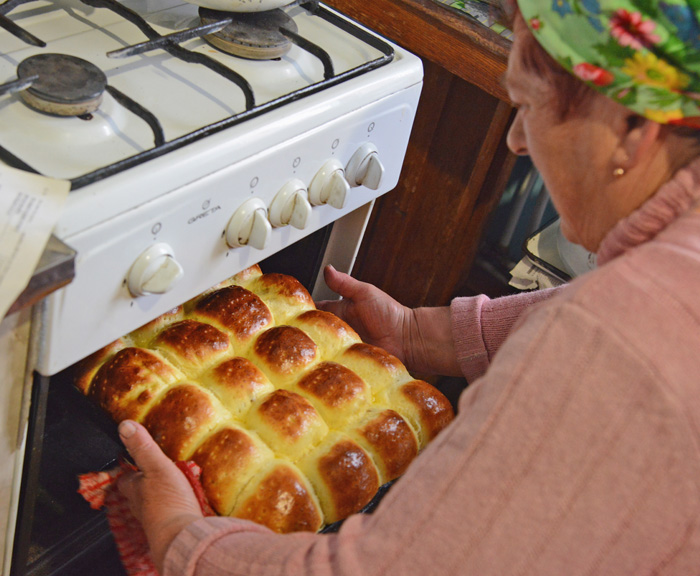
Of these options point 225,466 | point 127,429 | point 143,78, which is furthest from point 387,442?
point 143,78

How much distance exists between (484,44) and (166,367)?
82cm

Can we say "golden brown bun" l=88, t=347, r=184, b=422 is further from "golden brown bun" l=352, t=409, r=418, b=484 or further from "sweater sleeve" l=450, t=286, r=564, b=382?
"sweater sleeve" l=450, t=286, r=564, b=382

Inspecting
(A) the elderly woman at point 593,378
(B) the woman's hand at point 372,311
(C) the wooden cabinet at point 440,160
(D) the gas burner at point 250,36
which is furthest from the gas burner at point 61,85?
(C) the wooden cabinet at point 440,160

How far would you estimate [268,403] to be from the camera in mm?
946

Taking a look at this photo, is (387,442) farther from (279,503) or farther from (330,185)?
(330,185)

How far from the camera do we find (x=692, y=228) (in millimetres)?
642

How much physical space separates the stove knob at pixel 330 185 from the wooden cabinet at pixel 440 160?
47 cm

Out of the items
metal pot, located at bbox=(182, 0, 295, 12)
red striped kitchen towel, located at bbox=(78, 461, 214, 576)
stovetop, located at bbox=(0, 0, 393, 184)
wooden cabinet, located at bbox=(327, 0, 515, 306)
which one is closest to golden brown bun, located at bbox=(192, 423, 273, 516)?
red striped kitchen towel, located at bbox=(78, 461, 214, 576)

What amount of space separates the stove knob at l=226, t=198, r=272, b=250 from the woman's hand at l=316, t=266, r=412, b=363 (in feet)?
1.36

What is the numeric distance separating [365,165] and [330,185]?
3.1 inches

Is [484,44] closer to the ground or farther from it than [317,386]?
farther from it

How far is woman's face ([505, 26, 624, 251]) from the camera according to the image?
2.25ft

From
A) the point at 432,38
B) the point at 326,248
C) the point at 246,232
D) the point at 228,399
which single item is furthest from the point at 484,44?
the point at 228,399

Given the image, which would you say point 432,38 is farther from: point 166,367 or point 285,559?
point 285,559
